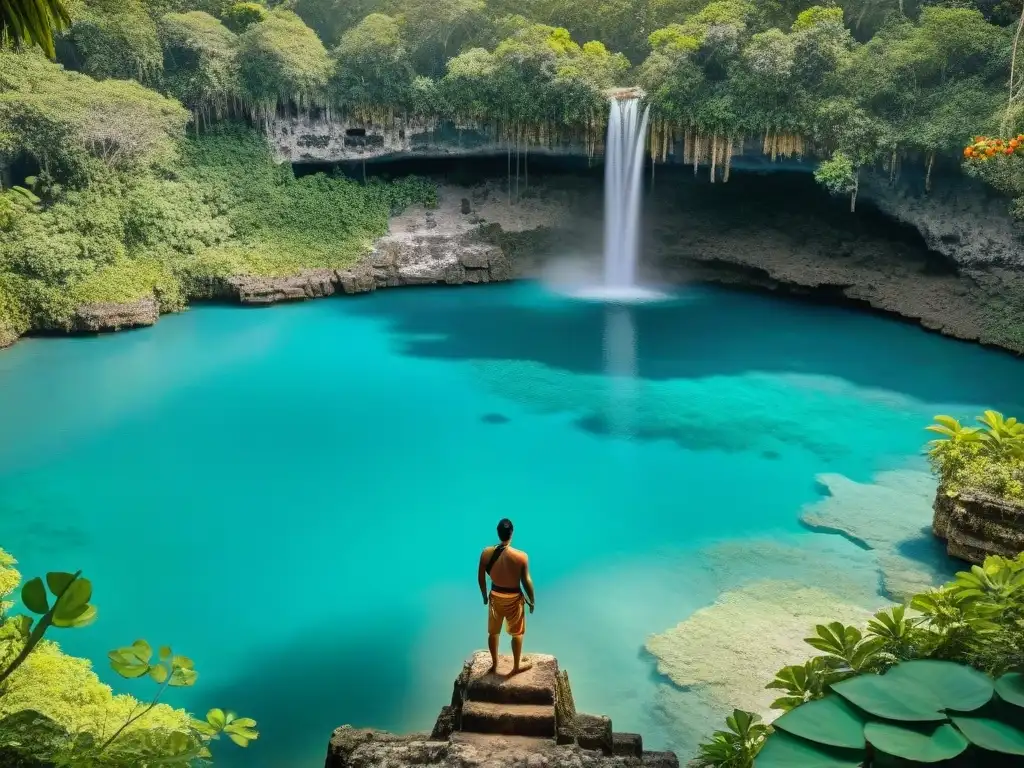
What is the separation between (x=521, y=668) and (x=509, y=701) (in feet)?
0.98

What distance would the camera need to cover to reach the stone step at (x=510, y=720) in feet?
21.6

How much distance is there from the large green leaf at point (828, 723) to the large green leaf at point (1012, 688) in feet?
1.57

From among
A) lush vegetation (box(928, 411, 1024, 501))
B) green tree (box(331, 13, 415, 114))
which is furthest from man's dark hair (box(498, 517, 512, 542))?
green tree (box(331, 13, 415, 114))

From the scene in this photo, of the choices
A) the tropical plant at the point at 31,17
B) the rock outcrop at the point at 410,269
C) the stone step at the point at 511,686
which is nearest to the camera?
the tropical plant at the point at 31,17

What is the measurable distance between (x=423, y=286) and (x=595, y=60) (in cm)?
827

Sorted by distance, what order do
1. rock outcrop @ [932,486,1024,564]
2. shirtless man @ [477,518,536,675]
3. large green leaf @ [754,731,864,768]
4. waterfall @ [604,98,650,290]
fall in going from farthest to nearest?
waterfall @ [604,98,650,290] → rock outcrop @ [932,486,1024,564] → shirtless man @ [477,518,536,675] → large green leaf @ [754,731,864,768]

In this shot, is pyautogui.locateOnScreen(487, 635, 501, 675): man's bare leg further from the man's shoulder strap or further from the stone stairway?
the man's shoulder strap

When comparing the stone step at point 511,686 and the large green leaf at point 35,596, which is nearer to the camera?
the large green leaf at point 35,596

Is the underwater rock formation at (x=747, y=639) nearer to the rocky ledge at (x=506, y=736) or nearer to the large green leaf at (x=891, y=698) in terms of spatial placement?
the rocky ledge at (x=506, y=736)

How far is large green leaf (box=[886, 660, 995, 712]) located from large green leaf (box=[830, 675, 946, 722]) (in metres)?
0.04

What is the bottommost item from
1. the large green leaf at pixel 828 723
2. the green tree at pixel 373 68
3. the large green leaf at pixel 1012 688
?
the large green leaf at pixel 828 723

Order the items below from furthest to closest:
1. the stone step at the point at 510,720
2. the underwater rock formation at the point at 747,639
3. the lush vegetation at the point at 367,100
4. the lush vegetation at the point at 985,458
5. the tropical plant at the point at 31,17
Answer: the lush vegetation at the point at 367,100 < the lush vegetation at the point at 985,458 < the underwater rock formation at the point at 747,639 < the stone step at the point at 510,720 < the tropical plant at the point at 31,17

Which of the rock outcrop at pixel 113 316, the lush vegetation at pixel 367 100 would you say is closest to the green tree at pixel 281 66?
the lush vegetation at pixel 367 100

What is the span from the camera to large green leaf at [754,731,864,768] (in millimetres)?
2920
